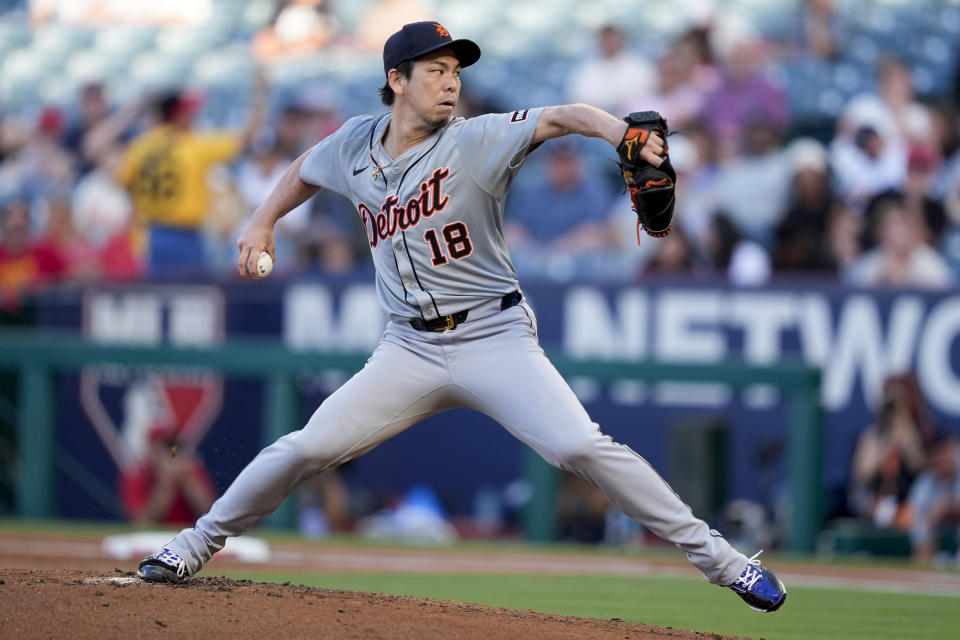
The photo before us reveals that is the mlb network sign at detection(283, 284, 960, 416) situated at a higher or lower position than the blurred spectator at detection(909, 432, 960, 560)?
higher

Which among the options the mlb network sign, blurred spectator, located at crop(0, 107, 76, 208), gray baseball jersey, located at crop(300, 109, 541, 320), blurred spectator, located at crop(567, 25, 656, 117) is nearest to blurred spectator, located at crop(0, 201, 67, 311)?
blurred spectator, located at crop(0, 107, 76, 208)

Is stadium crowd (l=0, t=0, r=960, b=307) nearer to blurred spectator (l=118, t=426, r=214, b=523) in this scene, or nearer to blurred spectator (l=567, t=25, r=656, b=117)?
blurred spectator (l=567, t=25, r=656, b=117)

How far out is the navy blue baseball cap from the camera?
14.0 ft

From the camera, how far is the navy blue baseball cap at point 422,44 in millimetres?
4277

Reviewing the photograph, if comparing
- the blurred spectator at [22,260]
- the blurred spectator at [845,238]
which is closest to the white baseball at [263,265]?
the blurred spectator at [845,238]

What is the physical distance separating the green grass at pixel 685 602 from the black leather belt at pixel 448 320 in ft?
5.41

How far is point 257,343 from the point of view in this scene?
989cm

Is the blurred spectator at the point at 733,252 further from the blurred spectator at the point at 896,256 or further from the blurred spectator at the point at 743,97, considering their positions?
the blurred spectator at the point at 743,97

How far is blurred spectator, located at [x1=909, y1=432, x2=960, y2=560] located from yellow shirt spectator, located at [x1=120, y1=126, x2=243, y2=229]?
593cm

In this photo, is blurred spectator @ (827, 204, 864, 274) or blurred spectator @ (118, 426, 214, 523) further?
blurred spectator @ (827, 204, 864, 274)

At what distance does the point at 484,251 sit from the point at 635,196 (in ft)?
2.01

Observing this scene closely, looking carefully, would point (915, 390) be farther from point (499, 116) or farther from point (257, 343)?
point (499, 116)

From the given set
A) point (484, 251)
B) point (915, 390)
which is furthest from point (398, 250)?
point (915, 390)

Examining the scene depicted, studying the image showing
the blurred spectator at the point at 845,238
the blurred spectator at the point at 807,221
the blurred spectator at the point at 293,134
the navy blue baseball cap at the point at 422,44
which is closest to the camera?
the navy blue baseball cap at the point at 422,44
